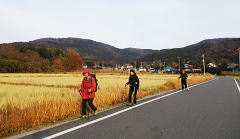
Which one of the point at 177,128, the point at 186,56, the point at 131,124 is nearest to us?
the point at 177,128

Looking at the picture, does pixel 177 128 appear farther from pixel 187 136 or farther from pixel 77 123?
pixel 77 123

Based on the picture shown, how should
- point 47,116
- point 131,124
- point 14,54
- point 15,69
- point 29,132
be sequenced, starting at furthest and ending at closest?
point 14,54, point 15,69, point 47,116, point 131,124, point 29,132

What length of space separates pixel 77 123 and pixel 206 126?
347 centimetres

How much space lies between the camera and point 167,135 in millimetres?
4566

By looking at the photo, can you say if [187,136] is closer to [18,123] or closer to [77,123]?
[77,123]

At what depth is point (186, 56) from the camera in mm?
174500

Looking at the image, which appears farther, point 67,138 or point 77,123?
point 77,123

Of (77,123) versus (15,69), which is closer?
(77,123)

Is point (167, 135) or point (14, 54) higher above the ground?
point (14, 54)

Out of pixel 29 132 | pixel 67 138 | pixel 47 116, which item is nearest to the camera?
pixel 67 138

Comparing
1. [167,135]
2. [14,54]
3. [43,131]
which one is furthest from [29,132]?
[14,54]

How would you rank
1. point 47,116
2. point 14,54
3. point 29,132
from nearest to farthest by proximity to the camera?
point 29,132 < point 47,116 < point 14,54

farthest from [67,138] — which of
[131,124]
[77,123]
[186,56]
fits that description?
[186,56]

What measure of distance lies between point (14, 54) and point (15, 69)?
34116mm
